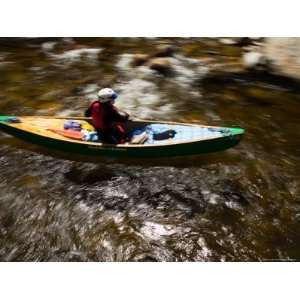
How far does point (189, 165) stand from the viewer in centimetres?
603

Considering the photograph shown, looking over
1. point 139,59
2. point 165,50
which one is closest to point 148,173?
point 139,59

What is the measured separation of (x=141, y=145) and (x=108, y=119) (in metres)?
0.57

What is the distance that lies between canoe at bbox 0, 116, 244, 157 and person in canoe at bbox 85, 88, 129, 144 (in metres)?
0.13

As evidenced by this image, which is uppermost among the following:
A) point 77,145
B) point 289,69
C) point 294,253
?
point 289,69

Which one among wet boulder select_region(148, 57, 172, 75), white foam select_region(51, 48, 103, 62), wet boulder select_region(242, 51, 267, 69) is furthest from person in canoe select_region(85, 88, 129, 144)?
wet boulder select_region(242, 51, 267, 69)

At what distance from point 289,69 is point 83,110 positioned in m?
3.36

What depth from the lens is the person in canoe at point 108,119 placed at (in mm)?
5973

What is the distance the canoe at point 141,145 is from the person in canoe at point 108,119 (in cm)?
13

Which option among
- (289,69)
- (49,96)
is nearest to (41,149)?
(49,96)

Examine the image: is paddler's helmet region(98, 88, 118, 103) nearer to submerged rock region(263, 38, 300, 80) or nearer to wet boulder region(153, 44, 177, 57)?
wet boulder region(153, 44, 177, 57)

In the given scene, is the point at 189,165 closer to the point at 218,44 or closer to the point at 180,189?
the point at 180,189

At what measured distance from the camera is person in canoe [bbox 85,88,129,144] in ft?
19.6

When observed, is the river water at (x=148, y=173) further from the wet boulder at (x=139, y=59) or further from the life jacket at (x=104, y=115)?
the life jacket at (x=104, y=115)

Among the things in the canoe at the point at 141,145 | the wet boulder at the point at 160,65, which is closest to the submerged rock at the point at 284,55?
the wet boulder at the point at 160,65
